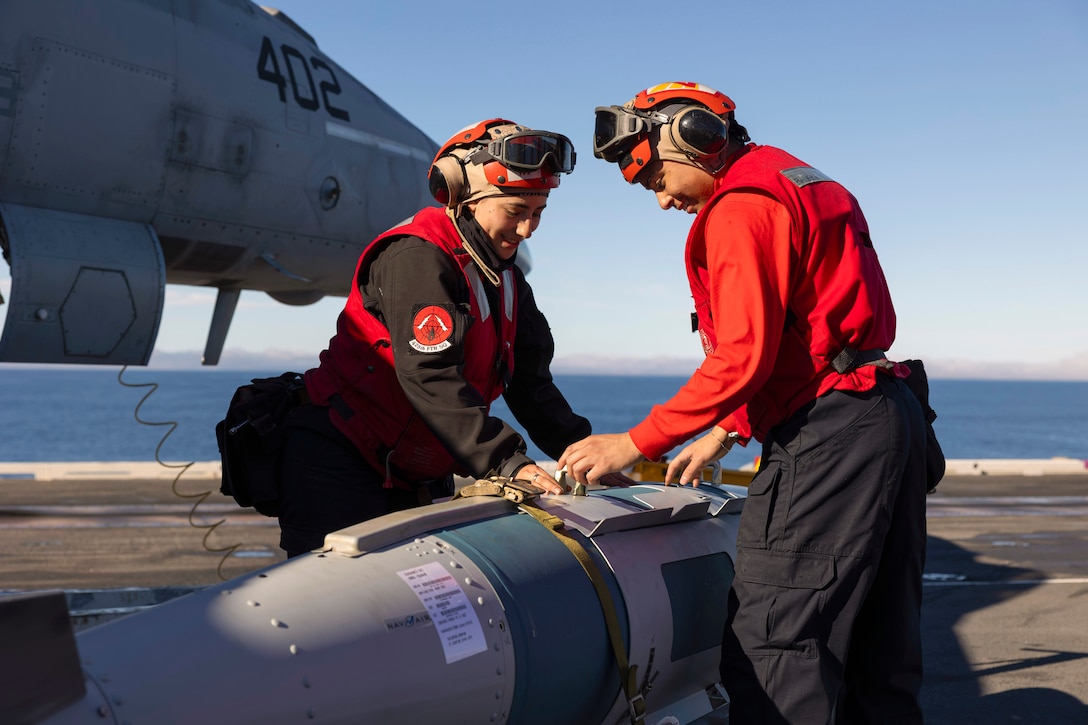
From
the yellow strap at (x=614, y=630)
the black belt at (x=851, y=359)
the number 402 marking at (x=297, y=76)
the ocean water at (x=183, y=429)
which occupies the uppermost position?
the number 402 marking at (x=297, y=76)

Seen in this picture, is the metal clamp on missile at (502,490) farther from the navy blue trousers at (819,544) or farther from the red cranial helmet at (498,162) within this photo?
the red cranial helmet at (498,162)

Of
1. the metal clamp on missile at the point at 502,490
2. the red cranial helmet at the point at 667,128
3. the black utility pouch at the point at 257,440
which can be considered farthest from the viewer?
the black utility pouch at the point at 257,440

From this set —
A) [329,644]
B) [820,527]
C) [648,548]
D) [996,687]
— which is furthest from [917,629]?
[996,687]

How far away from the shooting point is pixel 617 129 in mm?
3334

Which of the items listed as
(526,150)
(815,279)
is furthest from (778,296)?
(526,150)

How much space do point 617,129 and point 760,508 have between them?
4.63 ft

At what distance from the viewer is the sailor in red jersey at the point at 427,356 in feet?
11.5

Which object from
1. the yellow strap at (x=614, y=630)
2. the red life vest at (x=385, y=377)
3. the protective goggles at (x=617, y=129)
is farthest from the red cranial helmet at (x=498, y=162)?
the yellow strap at (x=614, y=630)

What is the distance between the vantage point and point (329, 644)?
8.17 ft

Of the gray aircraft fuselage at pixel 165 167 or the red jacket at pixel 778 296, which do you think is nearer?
the red jacket at pixel 778 296

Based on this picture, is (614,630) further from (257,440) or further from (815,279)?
(257,440)

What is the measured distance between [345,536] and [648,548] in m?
1.25

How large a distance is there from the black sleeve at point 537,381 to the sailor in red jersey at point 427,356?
0.42 m

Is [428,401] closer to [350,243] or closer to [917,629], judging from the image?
[917,629]
